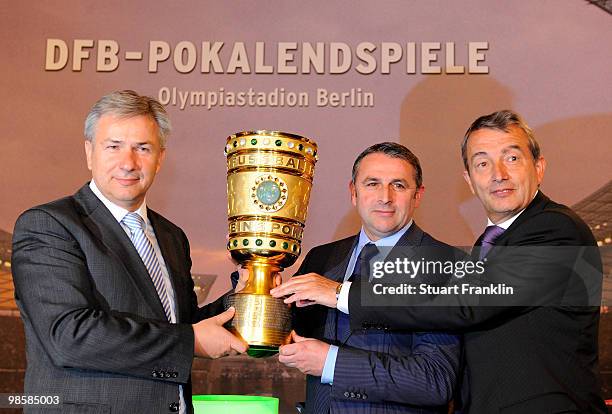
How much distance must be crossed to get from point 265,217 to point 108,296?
0.53 m

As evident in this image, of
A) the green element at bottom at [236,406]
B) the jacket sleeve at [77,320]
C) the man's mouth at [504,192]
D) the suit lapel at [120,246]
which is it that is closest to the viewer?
the jacket sleeve at [77,320]

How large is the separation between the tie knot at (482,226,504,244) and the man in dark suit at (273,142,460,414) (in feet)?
0.47

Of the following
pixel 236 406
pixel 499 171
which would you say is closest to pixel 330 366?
pixel 499 171

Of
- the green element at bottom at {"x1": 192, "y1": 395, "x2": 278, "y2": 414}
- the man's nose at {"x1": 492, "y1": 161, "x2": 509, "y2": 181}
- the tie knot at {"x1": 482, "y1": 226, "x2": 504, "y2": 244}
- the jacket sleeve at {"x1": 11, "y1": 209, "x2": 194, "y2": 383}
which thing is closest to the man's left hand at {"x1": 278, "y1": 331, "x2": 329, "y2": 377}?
the jacket sleeve at {"x1": 11, "y1": 209, "x2": 194, "y2": 383}

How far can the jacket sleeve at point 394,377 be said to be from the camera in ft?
7.23

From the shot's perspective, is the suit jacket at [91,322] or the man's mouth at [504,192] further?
the man's mouth at [504,192]

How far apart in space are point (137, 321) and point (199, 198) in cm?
234

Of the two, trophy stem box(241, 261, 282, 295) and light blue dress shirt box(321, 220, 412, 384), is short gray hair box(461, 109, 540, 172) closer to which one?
light blue dress shirt box(321, 220, 412, 384)

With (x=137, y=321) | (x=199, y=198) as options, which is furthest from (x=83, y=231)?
(x=199, y=198)

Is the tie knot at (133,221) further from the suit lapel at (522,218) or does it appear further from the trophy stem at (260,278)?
the suit lapel at (522,218)

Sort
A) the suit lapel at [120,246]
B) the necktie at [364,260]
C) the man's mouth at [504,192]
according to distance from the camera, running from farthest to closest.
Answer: the necktie at [364,260] < the man's mouth at [504,192] < the suit lapel at [120,246]

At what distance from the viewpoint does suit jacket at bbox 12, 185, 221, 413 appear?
1.98 meters

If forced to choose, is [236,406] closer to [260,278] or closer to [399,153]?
[260,278]

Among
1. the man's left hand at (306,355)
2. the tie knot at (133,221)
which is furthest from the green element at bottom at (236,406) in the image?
the tie knot at (133,221)
